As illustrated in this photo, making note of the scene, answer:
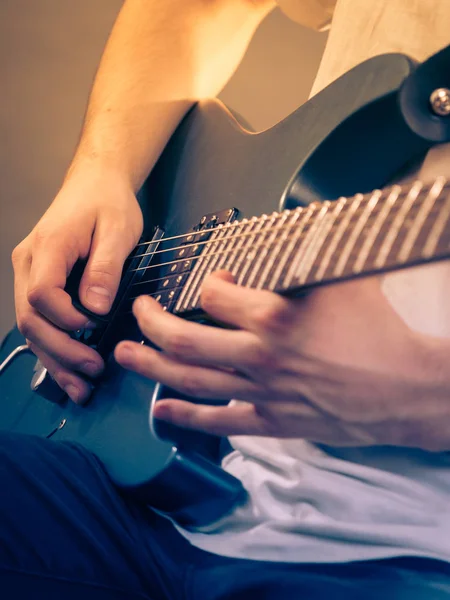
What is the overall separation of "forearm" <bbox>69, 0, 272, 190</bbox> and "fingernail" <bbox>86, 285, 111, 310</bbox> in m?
0.24

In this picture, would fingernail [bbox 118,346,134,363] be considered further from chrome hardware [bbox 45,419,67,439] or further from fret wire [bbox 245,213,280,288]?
chrome hardware [bbox 45,419,67,439]

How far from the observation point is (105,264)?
70cm

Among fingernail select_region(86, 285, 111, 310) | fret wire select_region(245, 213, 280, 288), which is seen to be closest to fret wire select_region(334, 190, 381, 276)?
fret wire select_region(245, 213, 280, 288)

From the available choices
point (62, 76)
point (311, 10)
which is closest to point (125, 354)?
point (311, 10)

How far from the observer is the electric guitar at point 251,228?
39cm

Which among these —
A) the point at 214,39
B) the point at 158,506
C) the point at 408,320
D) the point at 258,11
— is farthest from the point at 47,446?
the point at 258,11

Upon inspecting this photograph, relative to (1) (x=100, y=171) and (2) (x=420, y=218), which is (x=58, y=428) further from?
(2) (x=420, y=218)

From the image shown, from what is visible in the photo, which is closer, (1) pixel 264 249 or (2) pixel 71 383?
(1) pixel 264 249

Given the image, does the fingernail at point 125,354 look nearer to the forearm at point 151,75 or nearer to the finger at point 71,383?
the finger at point 71,383

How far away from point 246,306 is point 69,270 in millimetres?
378

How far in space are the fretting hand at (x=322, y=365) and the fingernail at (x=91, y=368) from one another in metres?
0.26

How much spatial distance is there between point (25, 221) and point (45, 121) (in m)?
0.32

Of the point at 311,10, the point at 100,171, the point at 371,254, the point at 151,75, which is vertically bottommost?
the point at 371,254

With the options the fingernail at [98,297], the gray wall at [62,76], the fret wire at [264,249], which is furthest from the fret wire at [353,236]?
the gray wall at [62,76]
